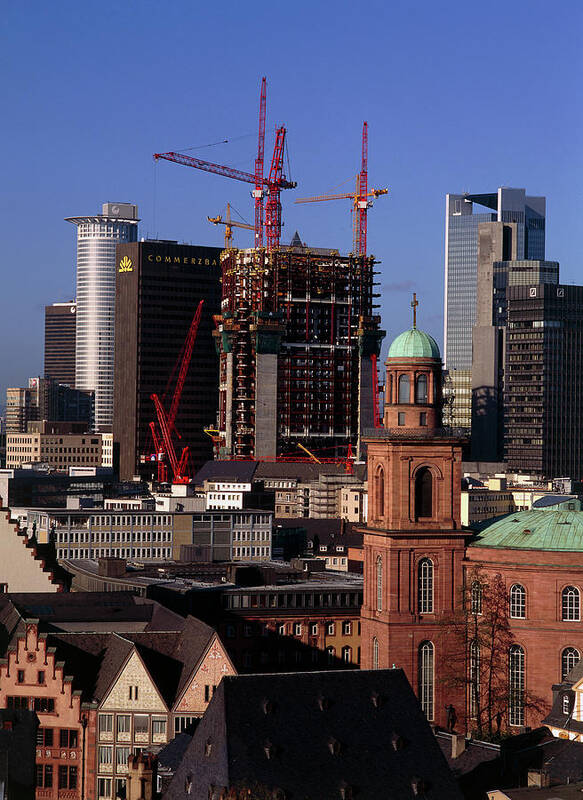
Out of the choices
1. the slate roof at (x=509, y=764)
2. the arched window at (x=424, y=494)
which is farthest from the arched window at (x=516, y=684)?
the slate roof at (x=509, y=764)

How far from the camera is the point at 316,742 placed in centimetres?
10231

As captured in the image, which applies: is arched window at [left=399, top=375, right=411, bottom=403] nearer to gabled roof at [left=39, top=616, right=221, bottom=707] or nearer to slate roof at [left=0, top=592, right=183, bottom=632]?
slate roof at [left=0, top=592, right=183, bottom=632]

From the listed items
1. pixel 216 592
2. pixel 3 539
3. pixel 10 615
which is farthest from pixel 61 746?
pixel 3 539

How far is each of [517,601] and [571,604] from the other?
16.8 ft

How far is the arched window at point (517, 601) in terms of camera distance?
160 meters

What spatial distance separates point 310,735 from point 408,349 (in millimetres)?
70399

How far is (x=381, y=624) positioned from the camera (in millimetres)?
162000

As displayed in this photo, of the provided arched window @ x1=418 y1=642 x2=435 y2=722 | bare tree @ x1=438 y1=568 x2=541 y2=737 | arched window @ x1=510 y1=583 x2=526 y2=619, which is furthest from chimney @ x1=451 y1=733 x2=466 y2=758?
arched window @ x1=510 y1=583 x2=526 y2=619

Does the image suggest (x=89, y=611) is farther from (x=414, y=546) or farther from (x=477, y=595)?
(x=477, y=595)

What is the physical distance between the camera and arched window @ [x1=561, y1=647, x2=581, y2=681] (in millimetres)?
157750

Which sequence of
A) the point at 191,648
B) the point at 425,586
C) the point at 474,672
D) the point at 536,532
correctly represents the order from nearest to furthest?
the point at 191,648 → the point at 474,672 → the point at 536,532 → the point at 425,586

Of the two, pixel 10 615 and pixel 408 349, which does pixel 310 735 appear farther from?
pixel 408 349

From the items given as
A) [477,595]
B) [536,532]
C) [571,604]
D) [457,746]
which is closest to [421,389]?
[536,532]

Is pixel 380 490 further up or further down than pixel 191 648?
further up
